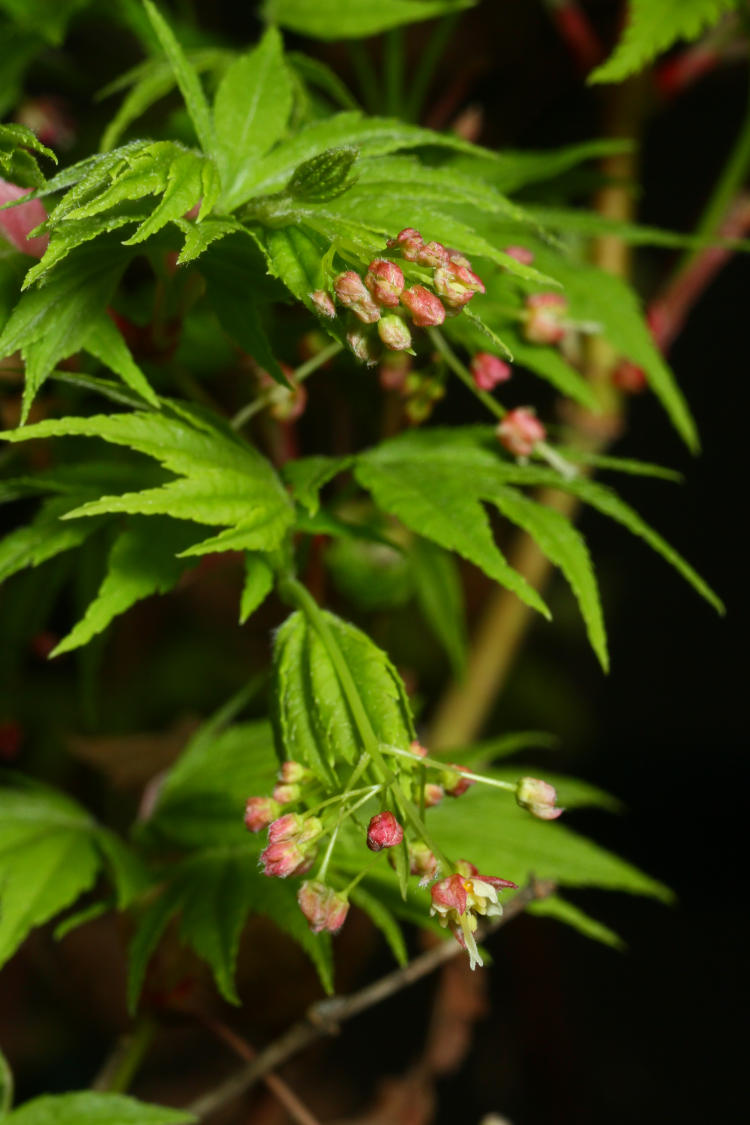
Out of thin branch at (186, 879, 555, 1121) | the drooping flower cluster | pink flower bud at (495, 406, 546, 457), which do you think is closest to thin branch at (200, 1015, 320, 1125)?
thin branch at (186, 879, 555, 1121)

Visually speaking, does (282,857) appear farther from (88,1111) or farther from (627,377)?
(627,377)

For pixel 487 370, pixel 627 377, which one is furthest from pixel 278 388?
pixel 627 377

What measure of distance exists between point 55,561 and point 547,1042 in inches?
43.9

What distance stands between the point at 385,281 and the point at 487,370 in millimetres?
237

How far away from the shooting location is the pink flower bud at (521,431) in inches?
25.4

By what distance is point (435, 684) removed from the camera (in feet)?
5.13

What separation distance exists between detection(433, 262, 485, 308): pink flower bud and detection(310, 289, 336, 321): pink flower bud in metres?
0.05

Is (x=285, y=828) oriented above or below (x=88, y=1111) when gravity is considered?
above

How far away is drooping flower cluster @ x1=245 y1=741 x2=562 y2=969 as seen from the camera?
456mm

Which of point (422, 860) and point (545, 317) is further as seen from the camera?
point (545, 317)

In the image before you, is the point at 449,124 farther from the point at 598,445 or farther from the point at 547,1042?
the point at 547,1042

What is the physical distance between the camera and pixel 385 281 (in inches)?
17.8

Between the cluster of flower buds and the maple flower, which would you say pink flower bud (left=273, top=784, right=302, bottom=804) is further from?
the cluster of flower buds

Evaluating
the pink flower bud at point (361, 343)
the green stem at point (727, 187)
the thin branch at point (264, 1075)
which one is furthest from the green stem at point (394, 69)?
the thin branch at point (264, 1075)
